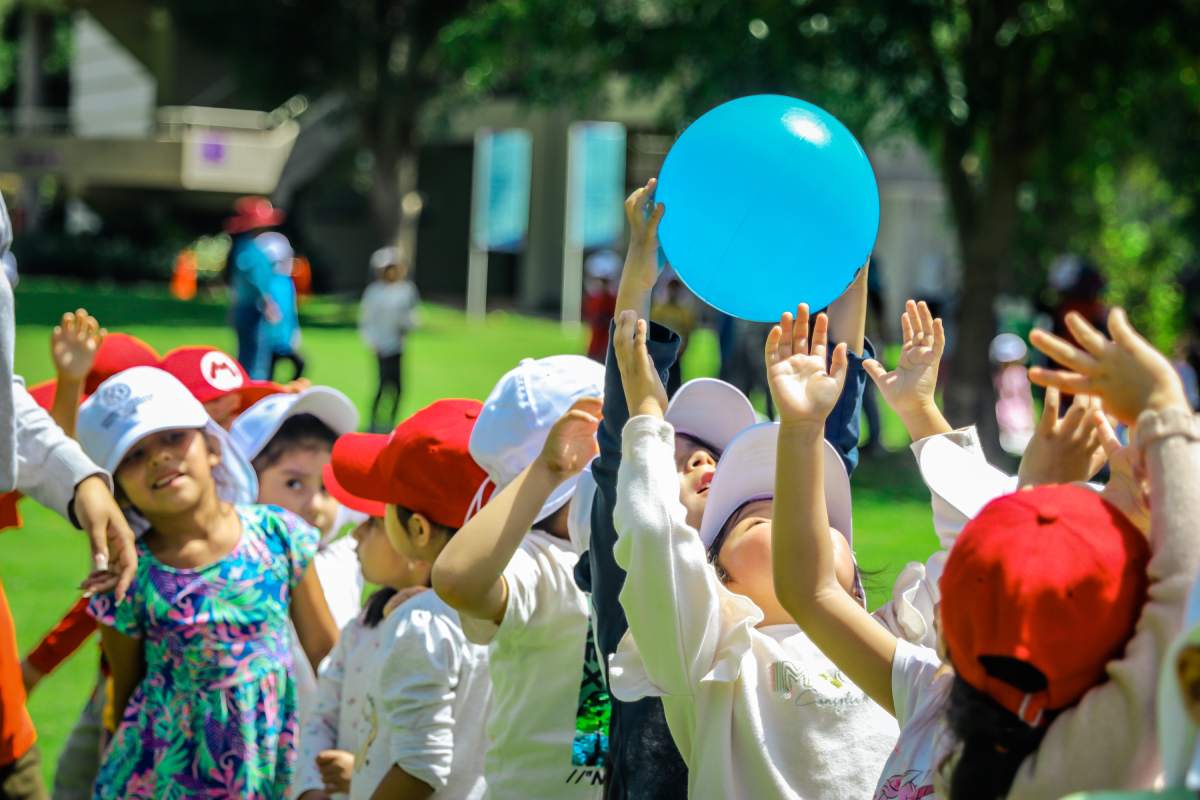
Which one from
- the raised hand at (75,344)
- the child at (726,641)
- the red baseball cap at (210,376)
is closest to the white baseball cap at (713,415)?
the child at (726,641)

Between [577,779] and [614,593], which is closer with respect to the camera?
[614,593]

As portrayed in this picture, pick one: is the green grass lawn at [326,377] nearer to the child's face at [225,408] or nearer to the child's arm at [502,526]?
the child's arm at [502,526]

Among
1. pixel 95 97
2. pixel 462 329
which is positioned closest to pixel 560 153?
pixel 462 329

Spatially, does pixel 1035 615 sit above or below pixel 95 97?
below

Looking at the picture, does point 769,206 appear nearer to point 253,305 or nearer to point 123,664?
point 123,664

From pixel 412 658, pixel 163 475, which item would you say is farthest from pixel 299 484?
pixel 412 658

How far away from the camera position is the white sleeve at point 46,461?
9.82 feet

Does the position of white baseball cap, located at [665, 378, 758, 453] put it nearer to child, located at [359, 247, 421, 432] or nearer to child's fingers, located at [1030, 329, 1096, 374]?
child's fingers, located at [1030, 329, 1096, 374]

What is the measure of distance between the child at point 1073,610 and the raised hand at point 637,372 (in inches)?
26.6

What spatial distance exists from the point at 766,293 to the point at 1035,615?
45.7 inches

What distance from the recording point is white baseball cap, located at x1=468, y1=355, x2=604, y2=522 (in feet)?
9.69

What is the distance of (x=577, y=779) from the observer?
2.93 meters

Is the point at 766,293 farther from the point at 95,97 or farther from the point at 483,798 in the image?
the point at 95,97

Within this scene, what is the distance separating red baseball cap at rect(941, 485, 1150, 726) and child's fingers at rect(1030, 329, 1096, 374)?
157 millimetres
